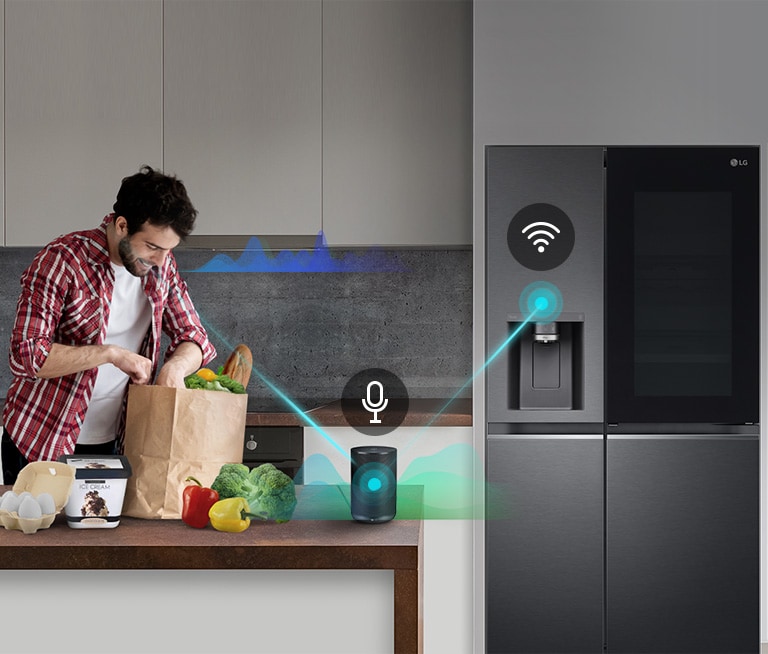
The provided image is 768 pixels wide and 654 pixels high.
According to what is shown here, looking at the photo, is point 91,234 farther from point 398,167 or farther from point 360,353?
point 360,353

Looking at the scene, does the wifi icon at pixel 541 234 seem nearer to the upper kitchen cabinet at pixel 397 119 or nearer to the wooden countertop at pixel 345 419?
the upper kitchen cabinet at pixel 397 119

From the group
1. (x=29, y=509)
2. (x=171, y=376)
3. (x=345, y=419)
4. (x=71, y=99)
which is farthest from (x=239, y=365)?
(x=71, y=99)

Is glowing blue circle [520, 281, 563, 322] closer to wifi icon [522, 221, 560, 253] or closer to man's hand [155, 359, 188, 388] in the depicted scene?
wifi icon [522, 221, 560, 253]

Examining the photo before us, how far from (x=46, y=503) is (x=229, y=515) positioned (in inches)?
11.9

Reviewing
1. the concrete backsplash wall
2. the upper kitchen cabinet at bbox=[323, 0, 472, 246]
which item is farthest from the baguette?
the concrete backsplash wall

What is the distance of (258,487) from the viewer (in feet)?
4.97

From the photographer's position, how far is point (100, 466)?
59.8 inches

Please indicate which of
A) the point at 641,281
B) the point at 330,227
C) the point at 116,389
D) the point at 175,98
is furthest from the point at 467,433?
the point at 175,98

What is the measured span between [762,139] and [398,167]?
48.2 inches

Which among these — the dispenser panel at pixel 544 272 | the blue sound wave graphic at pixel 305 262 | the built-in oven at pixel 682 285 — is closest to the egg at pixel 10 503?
the dispenser panel at pixel 544 272

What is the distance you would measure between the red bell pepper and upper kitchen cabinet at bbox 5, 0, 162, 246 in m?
2.08

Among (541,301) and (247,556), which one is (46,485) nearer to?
(247,556)

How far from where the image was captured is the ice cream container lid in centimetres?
149

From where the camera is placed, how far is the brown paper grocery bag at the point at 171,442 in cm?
154
